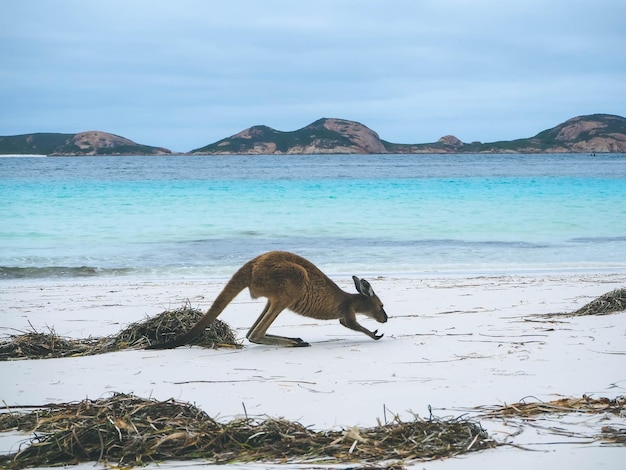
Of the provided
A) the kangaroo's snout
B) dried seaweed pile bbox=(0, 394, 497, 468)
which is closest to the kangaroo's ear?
the kangaroo's snout

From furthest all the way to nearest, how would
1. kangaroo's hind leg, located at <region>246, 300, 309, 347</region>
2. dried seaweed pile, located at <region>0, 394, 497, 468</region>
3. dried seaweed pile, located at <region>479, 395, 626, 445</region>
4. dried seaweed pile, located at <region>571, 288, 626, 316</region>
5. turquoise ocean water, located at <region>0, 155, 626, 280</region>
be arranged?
turquoise ocean water, located at <region>0, 155, 626, 280</region> < dried seaweed pile, located at <region>571, 288, 626, 316</region> < kangaroo's hind leg, located at <region>246, 300, 309, 347</region> < dried seaweed pile, located at <region>479, 395, 626, 445</region> < dried seaweed pile, located at <region>0, 394, 497, 468</region>

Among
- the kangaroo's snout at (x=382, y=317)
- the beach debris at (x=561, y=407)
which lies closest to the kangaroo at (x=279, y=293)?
the kangaroo's snout at (x=382, y=317)

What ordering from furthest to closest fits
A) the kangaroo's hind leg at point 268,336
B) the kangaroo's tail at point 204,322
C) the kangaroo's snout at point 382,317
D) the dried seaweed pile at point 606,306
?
the dried seaweed pile at point 606,306, the kangaroo's snout at point 382,317, the kangaroo's hind leg at point 268,336, the kangaroo's tail at point 204,322

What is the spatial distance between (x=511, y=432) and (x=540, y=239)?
13.2 meters

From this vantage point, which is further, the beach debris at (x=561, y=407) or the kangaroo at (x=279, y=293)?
the kangaroo at (x=279, y=293)

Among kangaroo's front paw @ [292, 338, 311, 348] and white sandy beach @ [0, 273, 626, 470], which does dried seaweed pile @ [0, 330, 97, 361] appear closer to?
white sandy beach @ [0, 273, 626, 470]

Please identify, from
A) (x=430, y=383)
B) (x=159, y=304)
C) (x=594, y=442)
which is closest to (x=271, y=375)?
(x=430, y=383)

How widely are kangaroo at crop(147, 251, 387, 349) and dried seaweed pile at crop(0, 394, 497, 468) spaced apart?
1.73 metres

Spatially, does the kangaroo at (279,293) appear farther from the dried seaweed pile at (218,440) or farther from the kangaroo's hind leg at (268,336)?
the dried seaweed pile at (218,440)

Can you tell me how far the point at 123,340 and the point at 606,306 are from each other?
389 centimetres

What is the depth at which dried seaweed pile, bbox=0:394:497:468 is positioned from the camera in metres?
2.80

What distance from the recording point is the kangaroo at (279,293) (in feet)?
15.9

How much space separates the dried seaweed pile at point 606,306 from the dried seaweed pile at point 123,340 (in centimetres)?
297

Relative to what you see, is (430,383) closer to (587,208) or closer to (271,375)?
(271,375)
